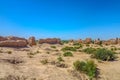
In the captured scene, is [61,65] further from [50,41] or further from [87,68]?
[50,41]

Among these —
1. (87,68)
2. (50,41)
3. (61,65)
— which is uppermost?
(50,41)

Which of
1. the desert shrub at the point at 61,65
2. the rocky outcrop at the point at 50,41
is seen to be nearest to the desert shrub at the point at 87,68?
the desert shrub at the point at 61,65

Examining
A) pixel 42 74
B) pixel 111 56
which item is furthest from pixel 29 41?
pixel 42 74

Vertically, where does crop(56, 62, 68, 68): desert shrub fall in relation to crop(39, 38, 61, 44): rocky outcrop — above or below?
below

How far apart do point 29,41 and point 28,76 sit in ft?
72.5

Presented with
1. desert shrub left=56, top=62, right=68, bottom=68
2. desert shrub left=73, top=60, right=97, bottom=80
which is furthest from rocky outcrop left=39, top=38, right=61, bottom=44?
desert shrub left=73, top=60, right=97, bottom=80

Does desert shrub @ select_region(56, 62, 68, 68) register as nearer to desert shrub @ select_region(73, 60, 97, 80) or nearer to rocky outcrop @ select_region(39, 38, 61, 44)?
desert shrub @ select_region(73, 60, 97, 80)

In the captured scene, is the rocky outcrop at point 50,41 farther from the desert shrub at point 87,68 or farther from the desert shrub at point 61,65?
the desert shrub at point 87,68

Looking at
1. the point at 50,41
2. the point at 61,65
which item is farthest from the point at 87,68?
the point at 50,41

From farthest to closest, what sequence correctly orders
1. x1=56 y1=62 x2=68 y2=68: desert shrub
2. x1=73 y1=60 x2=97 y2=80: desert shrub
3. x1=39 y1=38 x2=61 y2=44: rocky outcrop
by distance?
x1=39 y1=38 x2=61 y2=44: rocky outcrop
x1=56 y1=62 x2=68 y2=68: desert shrub
x1=73 y1=60 x2=97 y2=80: desert shrub

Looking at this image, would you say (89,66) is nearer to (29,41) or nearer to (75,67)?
(75,67)

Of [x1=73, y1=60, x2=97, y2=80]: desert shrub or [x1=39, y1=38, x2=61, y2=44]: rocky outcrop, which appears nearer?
[x1=73, y1=60, x2=97, y2=80]: desert shrub

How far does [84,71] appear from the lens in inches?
548

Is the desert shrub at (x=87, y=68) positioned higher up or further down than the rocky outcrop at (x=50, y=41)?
further down
